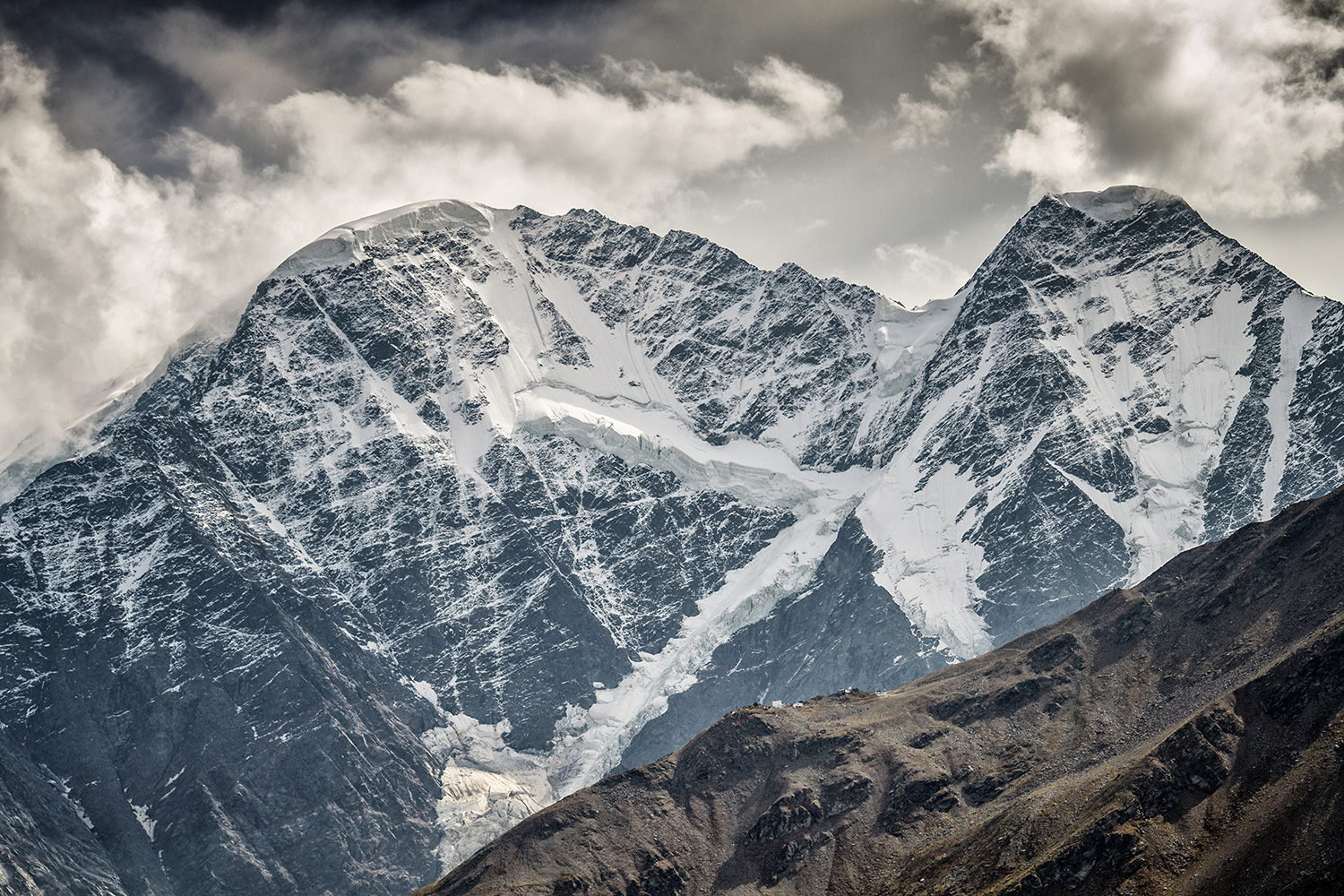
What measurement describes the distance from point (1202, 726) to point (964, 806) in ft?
128

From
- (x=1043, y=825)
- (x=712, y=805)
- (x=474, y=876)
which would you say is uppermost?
(x=474, y=876)

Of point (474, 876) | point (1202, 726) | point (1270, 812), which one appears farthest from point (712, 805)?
point (1270, 812)

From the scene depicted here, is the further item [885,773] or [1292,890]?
[885,773]

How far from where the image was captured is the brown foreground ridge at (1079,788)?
421 ft

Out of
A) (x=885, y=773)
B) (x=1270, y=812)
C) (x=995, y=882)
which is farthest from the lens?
(x=885, y=773)

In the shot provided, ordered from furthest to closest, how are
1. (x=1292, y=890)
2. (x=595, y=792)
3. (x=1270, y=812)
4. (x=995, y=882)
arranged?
(x=595, y=792) < (x=995, y=882) < (x=1270, y=812) < (x=1292, y=890)

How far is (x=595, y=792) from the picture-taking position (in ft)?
652

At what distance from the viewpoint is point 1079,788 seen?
148500 mm

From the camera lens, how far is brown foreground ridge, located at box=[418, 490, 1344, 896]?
128 meters

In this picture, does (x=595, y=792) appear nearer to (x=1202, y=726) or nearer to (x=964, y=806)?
(x=964, y=806)

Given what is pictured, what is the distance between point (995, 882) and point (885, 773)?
48038 millimetres

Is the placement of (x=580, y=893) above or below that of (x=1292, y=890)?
above

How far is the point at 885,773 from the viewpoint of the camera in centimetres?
18638

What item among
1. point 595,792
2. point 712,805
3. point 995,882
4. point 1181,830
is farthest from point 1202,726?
point 595,792
